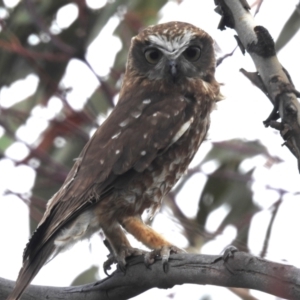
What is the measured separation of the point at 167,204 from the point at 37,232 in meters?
1.31

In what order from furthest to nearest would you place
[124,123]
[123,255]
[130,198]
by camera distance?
1. [124,123]
2. [130,198]
3. [123,255]

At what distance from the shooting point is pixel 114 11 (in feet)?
13.5

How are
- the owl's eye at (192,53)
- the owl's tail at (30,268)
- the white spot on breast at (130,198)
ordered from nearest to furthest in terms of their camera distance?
the owl's tail at (30,268)
the white spot on breast at (130,198)
the owl's eye at (192,53)

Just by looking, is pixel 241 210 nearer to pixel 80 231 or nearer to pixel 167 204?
pixel 167 204

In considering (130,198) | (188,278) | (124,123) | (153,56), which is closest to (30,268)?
(130,198)

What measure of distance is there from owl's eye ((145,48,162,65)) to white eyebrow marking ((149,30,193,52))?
0.04 meters

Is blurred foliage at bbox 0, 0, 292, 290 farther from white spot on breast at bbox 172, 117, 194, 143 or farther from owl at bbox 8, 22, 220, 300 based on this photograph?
white spot on breast at bbox 172, 117, 194, 143

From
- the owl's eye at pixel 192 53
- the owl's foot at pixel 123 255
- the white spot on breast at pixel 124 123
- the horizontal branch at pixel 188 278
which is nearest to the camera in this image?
the horizontal branch at pixel 188 278

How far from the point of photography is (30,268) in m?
2.59

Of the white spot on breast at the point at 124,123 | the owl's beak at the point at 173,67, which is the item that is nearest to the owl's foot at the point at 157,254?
the white spot on breast at the point at 124,123

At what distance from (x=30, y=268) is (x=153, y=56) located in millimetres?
1208

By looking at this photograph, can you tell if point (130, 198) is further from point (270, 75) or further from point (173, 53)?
point (270, 75)

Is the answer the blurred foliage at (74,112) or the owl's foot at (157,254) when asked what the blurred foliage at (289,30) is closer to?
the blurred foliage at (74,112)

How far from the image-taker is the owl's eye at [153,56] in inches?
132
